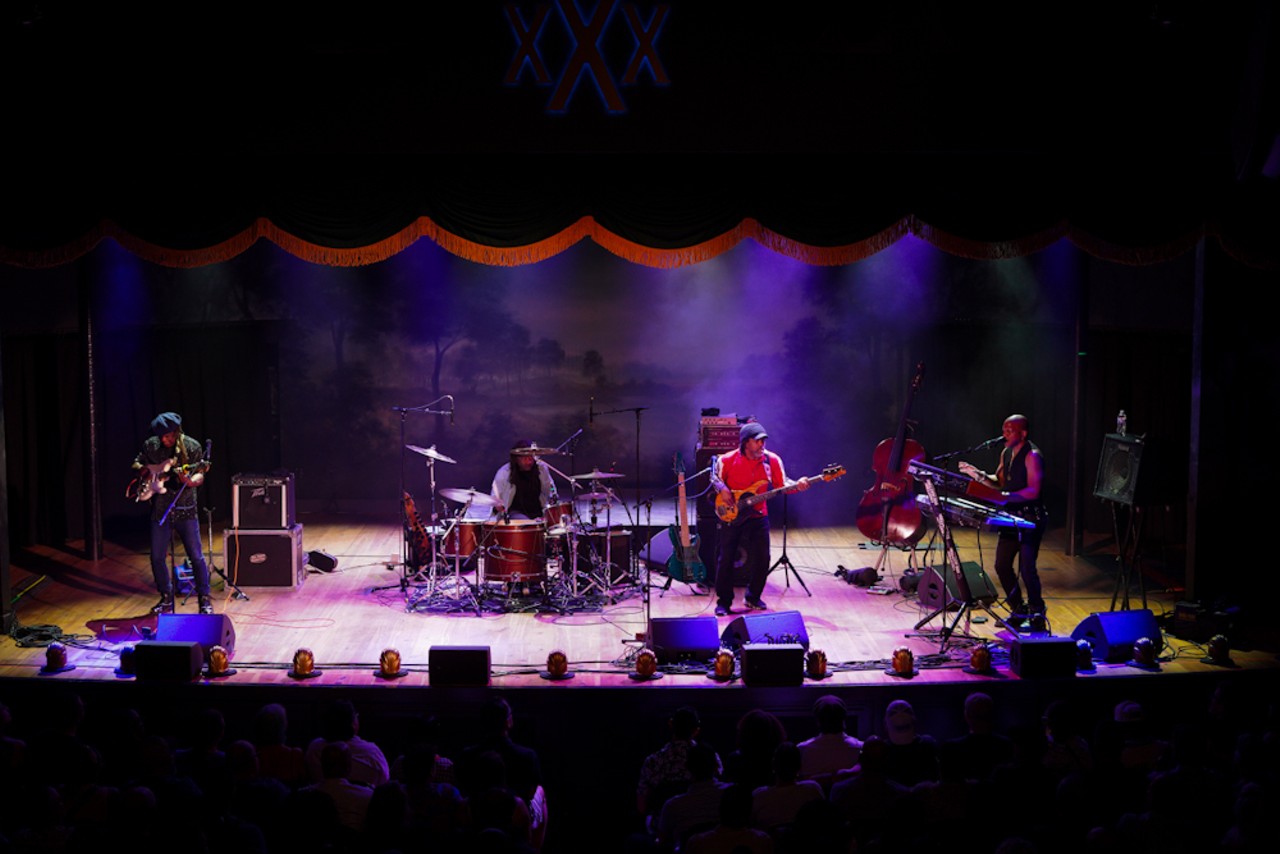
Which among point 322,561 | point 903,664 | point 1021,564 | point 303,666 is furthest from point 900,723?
point 322,561

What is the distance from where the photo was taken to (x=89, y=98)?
9922mm

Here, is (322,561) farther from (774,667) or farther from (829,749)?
(829,749)

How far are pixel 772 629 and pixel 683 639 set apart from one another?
0.70m

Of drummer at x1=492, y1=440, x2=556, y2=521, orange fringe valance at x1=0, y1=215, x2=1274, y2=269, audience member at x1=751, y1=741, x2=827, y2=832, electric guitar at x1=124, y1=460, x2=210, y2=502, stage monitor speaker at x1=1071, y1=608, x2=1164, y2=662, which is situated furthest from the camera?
drummer at x1=492, y1=440, x2=556, y2=521

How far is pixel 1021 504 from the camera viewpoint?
32.8 feet

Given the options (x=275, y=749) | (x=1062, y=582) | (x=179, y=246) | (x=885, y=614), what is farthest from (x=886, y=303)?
(x=275, y=749)

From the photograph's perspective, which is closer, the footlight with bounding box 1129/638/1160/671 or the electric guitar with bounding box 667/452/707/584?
the footlight with bounding box 1129/638/1160/671

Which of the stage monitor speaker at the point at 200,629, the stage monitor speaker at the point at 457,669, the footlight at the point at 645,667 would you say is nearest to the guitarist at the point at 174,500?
the stage monitor speaker at the point at 200,629

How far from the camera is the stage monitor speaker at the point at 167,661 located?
856 cm

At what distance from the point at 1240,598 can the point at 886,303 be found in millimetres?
6183

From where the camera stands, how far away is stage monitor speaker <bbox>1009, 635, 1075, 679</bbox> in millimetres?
8664

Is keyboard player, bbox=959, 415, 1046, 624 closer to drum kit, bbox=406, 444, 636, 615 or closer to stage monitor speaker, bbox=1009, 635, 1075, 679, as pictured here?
stage monitor speaker, bbox=1009, 635, 1075, 679

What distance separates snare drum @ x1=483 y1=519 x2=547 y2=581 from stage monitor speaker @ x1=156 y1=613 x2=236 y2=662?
2.45 m

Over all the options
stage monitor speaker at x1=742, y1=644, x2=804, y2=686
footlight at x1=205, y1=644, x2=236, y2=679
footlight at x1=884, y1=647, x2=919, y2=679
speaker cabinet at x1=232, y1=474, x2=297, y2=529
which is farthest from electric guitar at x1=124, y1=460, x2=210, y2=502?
footlight at x1=884, y1=647, x2=919, y2=679
